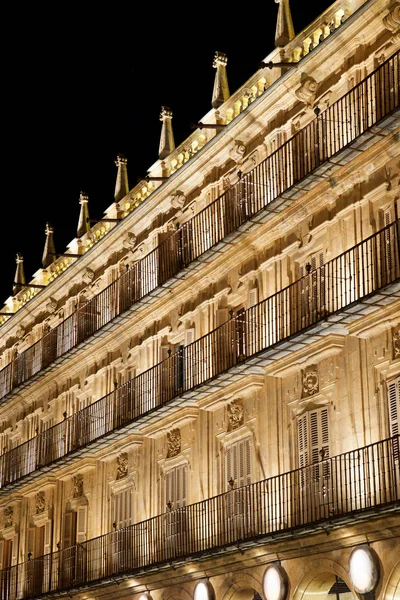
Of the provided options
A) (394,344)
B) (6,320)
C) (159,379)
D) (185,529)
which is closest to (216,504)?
(185,529)

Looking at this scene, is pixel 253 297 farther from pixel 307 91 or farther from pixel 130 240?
pixel 130 240

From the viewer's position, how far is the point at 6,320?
4453 cm

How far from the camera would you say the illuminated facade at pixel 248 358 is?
22.0 meters

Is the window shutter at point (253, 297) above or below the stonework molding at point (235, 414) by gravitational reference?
above

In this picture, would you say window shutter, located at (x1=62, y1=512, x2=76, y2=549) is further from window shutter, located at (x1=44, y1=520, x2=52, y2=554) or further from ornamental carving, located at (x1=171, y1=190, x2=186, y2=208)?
ornamental carving, located at (x1=171, y1=190, x2=186, y2=208)

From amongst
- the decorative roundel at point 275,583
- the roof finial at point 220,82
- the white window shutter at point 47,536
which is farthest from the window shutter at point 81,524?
the roof finial at point 220,82

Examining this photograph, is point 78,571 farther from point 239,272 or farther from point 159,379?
point 239,272

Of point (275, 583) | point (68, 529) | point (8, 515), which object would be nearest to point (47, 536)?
point (68, 529)

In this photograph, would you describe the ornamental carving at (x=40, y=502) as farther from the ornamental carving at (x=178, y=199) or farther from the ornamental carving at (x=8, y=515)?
the ornamental carving at (x=178, y=199)

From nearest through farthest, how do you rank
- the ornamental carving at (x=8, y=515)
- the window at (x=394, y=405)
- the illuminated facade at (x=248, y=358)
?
the window at (x=394, y=405) → the illuminated facade at (x=248, y=358) → the ornamental carving at (x=8, y=515)

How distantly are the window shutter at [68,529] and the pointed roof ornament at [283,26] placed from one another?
671 inches

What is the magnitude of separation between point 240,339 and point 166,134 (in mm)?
9126

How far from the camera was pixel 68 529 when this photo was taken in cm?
3503

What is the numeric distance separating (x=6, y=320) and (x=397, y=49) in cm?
2576
